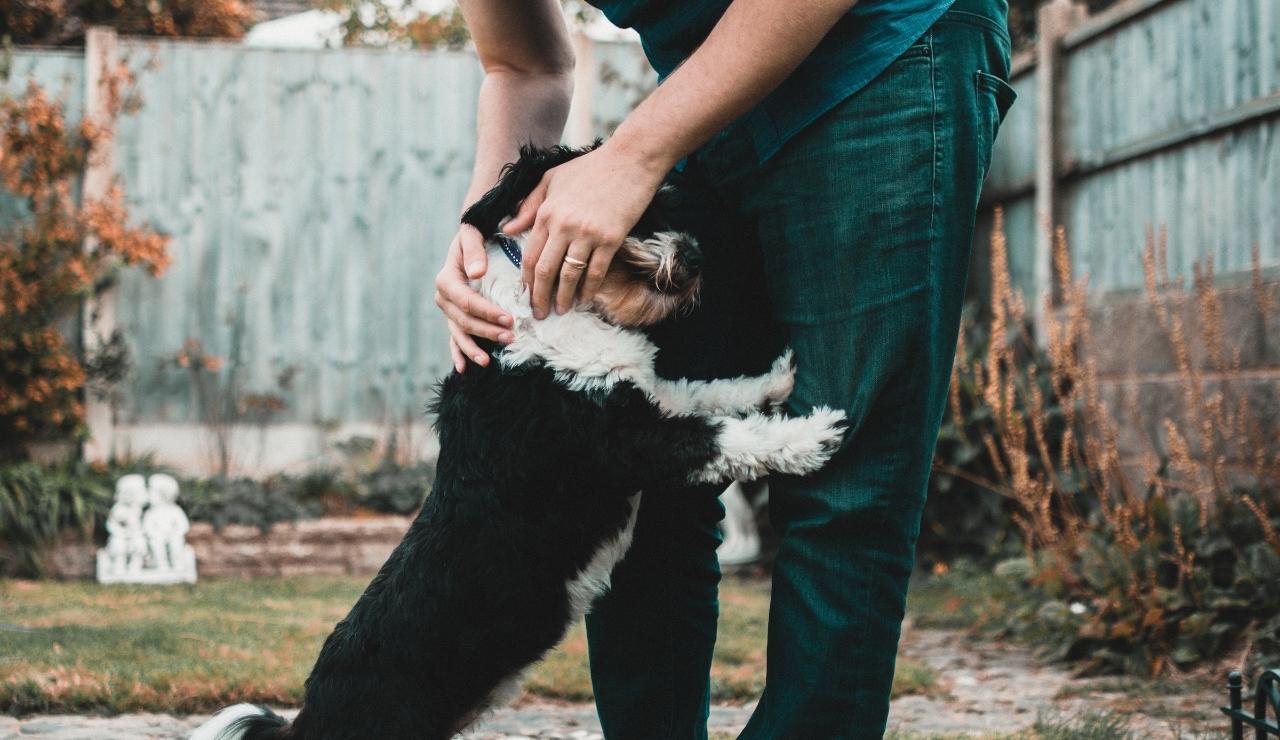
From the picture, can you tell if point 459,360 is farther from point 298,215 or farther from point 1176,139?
point 298,215

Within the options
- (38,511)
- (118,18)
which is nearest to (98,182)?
(38,511)

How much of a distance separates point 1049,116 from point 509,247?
16.0ft

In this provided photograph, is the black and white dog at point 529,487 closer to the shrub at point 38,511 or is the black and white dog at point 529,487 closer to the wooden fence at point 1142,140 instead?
the wooden fence at point 1142,140

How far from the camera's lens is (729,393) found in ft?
6.98

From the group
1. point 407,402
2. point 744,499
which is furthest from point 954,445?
point 407,402

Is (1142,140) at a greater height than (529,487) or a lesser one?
greater

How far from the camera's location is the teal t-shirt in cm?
170

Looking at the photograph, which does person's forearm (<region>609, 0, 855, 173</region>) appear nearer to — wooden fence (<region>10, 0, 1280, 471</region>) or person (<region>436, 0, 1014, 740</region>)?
person (<region>436, 0, 1014, 740</region>)

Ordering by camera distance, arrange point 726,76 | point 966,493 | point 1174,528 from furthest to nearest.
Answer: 1. point 966,493
2. point 1174,528
3. point 726,76

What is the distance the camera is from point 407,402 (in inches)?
289

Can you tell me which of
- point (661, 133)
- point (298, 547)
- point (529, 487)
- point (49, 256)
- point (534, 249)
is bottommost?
point (298, 547)

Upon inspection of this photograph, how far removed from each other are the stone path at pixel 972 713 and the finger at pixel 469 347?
130 centimetres

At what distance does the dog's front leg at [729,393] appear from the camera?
2.08 metres

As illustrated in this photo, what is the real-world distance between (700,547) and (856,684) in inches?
19.5
